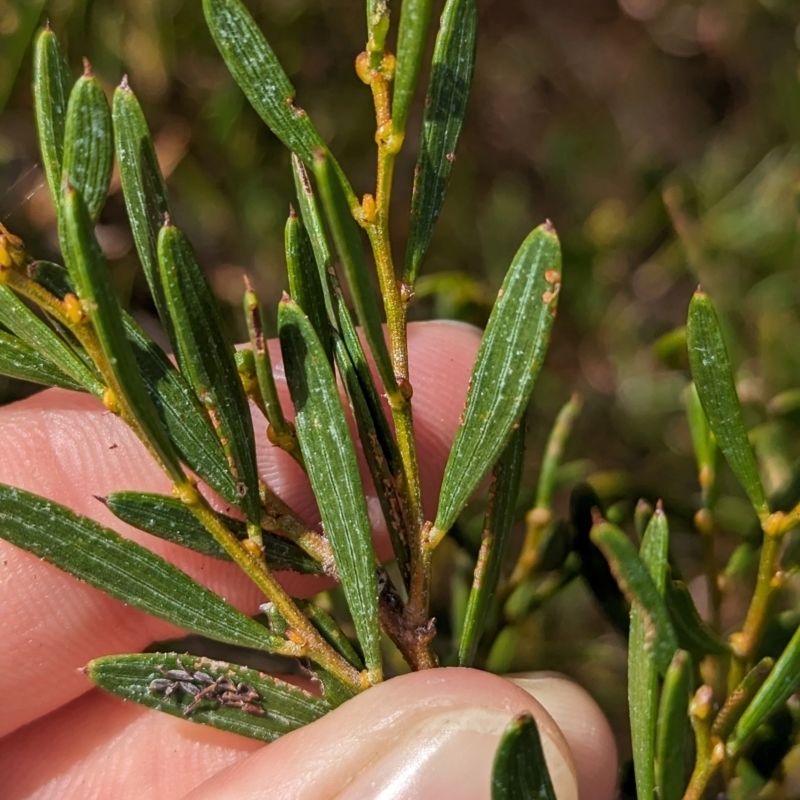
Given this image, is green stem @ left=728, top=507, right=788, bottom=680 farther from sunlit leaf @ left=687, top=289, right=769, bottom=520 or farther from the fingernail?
the fingernail

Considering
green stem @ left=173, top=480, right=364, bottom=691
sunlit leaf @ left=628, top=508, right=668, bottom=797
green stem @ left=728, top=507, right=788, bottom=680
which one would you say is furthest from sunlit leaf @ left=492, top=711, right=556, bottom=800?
green stem @ left=728, top=507, right=788, bottom=680

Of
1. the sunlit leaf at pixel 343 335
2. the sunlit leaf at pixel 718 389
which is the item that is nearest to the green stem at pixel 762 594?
the sunlit leaf at pixel 718 389

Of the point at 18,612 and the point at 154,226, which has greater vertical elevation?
the point at 154,226

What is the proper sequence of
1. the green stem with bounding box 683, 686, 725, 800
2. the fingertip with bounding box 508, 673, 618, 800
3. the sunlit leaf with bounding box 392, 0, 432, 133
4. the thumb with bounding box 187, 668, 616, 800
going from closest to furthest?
the sunlit leaf with bounding box 392, 0, 432, 133
the green stem with bounding box 683, 686, 725, 800
the thumb with bounding box 187, 668, 616, 800
the fingertip with bounding box 508, 673, 618, 800

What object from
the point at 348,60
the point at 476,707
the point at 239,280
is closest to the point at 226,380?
the point at 476,707

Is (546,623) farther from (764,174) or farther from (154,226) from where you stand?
(154,226)

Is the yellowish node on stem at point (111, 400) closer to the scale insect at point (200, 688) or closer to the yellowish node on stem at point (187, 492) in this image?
the yellowish node on stem at point (187, 492)
